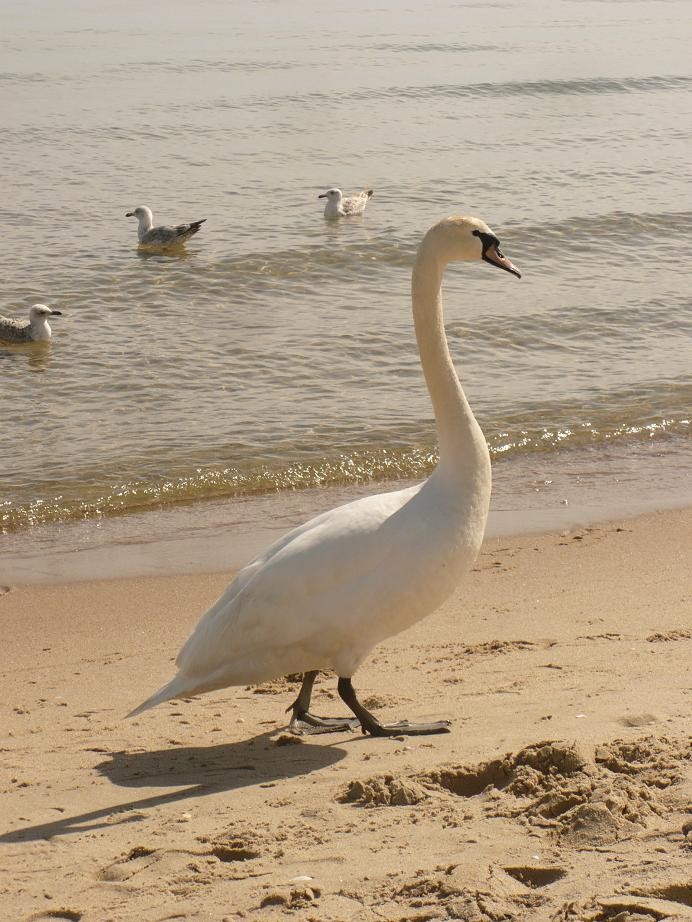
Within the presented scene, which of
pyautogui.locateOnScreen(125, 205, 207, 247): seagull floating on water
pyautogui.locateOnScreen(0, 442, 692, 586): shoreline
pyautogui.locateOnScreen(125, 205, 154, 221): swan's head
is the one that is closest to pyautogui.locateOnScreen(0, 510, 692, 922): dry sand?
pyautogui.locateOnScreen(0, 442, 692, 586): shoreline

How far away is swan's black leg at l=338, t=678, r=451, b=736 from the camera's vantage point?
4703 mm

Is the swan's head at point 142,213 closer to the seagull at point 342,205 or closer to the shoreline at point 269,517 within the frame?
the seagull at point 342,205

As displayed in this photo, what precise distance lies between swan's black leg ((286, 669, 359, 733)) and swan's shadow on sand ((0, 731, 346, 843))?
13 centimetres

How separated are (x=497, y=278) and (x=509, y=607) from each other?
872 centimetres

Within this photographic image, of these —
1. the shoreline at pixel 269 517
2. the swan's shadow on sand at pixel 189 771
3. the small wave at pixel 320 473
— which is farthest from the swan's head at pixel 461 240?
the small wave at pixel 320 473

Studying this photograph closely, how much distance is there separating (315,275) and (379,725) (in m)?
10.4

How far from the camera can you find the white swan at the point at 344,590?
15.6 feet

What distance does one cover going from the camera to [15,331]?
40.9 ft

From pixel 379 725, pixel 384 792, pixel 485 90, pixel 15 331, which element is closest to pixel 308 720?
pixel 379 725

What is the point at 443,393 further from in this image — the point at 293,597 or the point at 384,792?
the point at 384,792

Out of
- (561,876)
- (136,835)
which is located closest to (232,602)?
(136,835)

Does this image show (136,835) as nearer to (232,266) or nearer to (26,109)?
(232,266)

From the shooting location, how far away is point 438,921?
3.25m

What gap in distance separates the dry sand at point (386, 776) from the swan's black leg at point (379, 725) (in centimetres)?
6
